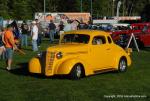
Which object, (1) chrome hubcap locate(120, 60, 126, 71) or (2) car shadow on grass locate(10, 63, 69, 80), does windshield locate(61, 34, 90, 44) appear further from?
(1) chrome hubcap locate(120, 60, 126, 71)

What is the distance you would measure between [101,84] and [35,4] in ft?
354

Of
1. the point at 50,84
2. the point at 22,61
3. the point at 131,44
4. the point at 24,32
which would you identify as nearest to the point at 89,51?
the point at 50,84

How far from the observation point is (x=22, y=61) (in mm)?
22922

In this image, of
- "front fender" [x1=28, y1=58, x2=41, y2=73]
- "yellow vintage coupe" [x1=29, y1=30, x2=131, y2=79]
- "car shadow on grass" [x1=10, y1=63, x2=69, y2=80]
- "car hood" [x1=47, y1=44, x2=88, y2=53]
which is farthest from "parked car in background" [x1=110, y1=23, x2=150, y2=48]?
"front fender" [x1=28, y1=58, x2=41, y2=73]

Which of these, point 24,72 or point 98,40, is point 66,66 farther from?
point 24,72

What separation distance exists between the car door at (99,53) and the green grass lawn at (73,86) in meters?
0.42

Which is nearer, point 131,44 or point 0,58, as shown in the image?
point 0,58

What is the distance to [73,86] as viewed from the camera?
576 inches

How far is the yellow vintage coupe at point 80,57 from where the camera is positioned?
52.8ft

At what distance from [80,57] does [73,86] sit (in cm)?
197

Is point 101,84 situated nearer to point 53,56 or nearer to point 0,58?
point 53,56

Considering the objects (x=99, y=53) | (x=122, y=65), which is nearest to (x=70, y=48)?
(x=99, y=53)

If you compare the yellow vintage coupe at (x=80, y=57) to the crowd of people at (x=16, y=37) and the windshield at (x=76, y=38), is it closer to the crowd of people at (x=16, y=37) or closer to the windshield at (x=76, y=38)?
the windshield at (x=76, y=38)

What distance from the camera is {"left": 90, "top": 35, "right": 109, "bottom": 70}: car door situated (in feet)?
55.7
